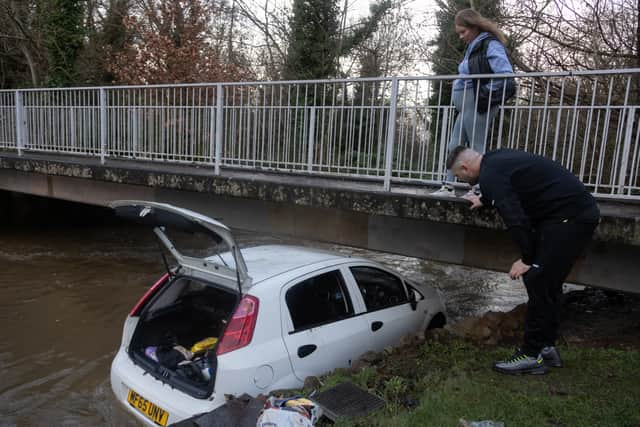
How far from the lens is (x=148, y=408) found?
11.9 ft

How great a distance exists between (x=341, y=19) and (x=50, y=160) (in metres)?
15.1

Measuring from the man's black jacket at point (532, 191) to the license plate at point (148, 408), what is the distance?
2893 mm

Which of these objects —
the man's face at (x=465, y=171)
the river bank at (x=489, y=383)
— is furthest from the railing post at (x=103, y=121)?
the man's face at (x=465, y=171)

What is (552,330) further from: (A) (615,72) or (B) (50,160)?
(B) (50,160)

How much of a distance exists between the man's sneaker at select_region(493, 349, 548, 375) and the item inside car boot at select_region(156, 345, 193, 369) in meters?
2.61

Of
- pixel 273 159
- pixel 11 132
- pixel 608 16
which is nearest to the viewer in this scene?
pixel 273 159

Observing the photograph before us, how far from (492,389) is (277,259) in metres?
2.11

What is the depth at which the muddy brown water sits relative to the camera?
5070 mm

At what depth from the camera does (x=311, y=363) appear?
4.02m

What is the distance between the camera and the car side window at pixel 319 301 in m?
4.02

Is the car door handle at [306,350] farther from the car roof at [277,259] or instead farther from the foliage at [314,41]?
the foliage at [314,41]

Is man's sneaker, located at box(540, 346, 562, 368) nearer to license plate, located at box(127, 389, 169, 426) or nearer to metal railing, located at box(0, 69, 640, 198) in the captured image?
metal railing, located at box(0, 69, 640, 198)

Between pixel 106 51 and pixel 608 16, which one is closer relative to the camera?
pixel 608 16

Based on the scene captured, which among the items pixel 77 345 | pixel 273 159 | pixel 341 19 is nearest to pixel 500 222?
pixel 273 159
